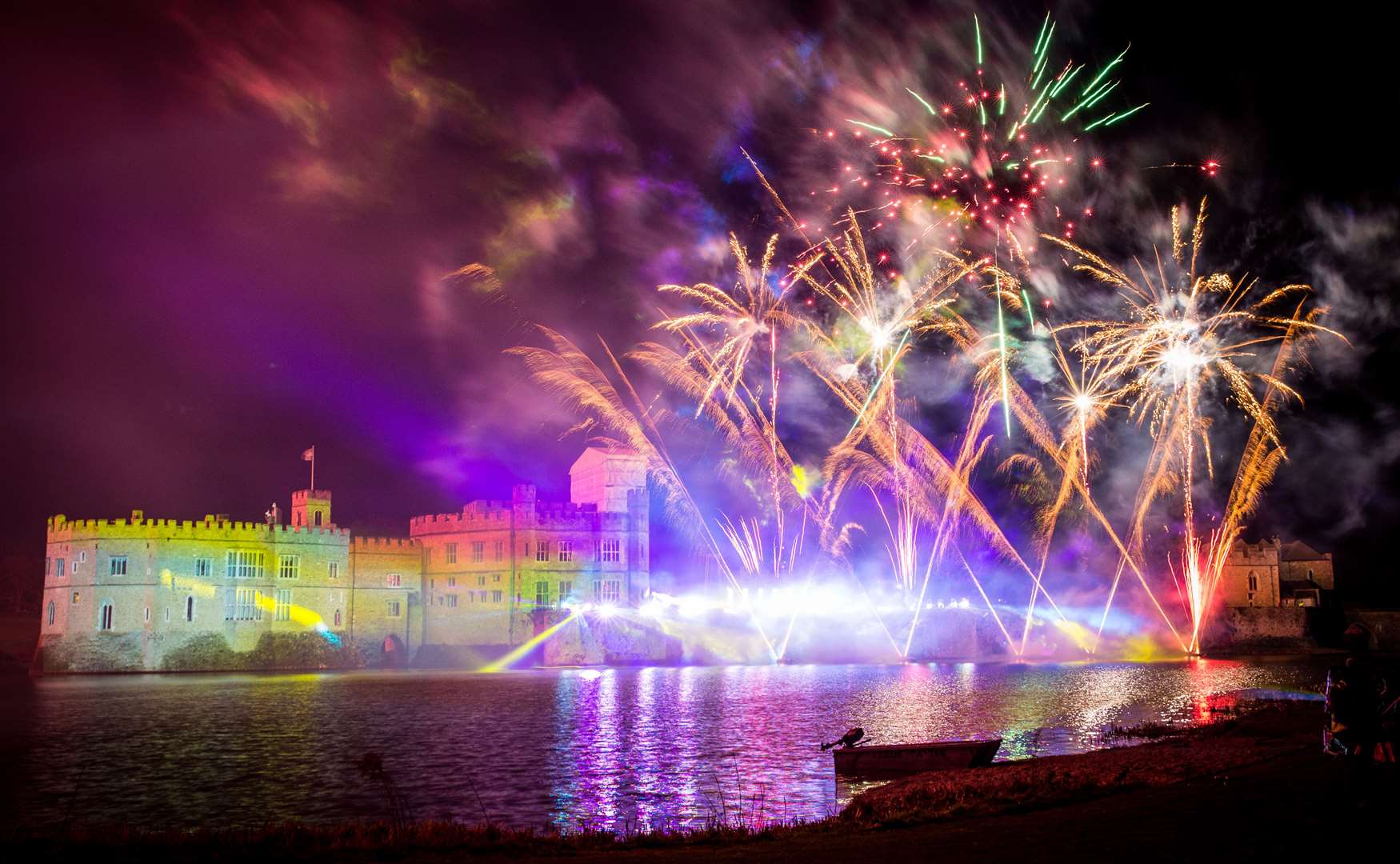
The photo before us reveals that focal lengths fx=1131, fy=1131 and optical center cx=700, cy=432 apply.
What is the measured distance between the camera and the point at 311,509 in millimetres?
94625

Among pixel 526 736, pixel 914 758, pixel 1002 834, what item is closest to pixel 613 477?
pixel 526 736

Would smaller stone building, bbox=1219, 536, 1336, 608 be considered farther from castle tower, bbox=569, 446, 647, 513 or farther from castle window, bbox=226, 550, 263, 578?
castle window, bbox=226, 550, 263, 578

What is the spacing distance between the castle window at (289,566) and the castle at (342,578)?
3.7 inches

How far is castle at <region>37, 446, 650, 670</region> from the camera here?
82750 millimetres

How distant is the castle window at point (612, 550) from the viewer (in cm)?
9931

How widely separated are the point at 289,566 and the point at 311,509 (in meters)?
5.92

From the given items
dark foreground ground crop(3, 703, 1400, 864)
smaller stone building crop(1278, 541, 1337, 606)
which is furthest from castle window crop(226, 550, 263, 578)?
smaller stone building crop(1278, 541, 1337, 606)

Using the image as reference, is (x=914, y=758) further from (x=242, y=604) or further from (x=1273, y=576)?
(x=1273, y=576)

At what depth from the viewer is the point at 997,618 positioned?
105875 millimetres

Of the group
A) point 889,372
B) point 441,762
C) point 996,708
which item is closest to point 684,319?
point 889,372

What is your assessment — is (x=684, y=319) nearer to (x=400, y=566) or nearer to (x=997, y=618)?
(x=400, y=566)

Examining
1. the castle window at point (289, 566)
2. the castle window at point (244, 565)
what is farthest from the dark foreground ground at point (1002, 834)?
the castle window at point (289, 566)

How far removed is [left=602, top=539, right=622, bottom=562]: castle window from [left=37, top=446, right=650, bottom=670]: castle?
0.10 metres

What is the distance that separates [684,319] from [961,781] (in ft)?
107
